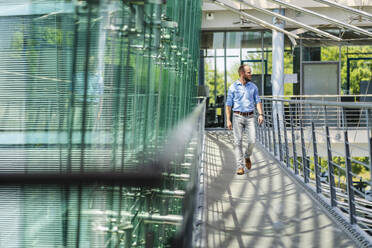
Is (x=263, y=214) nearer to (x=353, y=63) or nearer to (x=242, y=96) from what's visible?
(x=242, y=96)

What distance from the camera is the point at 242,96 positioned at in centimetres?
594

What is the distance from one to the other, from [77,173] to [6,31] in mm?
834

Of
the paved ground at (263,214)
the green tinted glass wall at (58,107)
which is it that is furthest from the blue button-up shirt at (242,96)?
the green tinted glass wall at (58,107)

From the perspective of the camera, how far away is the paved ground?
3.64 m

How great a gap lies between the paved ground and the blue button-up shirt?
0.96 m

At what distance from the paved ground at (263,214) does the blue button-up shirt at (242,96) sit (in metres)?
0.96

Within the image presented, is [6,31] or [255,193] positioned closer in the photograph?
[6,31]

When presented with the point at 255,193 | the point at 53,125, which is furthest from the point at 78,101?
the point at 255,193

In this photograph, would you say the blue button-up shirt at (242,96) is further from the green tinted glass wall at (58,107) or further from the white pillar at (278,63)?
the white pillar at (278,63)

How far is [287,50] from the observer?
1684 centimetres

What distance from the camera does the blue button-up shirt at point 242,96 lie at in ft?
19.4

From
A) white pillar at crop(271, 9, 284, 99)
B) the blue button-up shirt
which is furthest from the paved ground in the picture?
white pillar at crop(271, 9, 284, 99)

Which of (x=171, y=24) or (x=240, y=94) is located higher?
(x=171, y=24)

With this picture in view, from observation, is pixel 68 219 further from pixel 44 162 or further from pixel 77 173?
pixel 77 173
